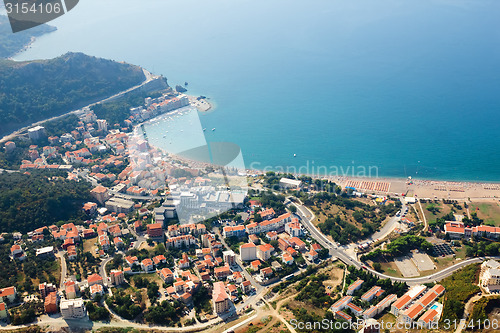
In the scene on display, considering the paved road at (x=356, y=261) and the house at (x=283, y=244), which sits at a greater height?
the house at (x=283, y=244)

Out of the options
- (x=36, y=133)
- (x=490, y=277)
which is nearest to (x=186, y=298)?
(x=490, y=277)

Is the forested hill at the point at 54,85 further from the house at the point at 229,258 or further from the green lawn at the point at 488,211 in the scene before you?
the green lawn at the point at 488,211

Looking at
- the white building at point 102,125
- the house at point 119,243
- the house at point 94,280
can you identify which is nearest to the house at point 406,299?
the house at point 94,280

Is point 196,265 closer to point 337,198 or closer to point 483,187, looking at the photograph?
point 337,198

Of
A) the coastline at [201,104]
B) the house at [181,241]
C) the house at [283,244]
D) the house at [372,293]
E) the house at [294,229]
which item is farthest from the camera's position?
the coastline at [201,104]

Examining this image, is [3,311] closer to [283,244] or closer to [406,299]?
[283,244]

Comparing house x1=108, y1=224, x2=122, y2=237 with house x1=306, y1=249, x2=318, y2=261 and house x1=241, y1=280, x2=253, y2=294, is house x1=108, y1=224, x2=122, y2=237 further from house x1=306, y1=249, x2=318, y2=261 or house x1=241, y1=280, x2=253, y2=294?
house x1=306, y1=249, x2=318, y2=261

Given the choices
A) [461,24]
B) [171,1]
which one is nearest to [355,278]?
[461,24]

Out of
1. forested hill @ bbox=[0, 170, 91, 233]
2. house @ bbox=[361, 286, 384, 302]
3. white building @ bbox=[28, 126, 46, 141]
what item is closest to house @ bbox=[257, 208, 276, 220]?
house @ bbox=[361, 286, 384, 302]
